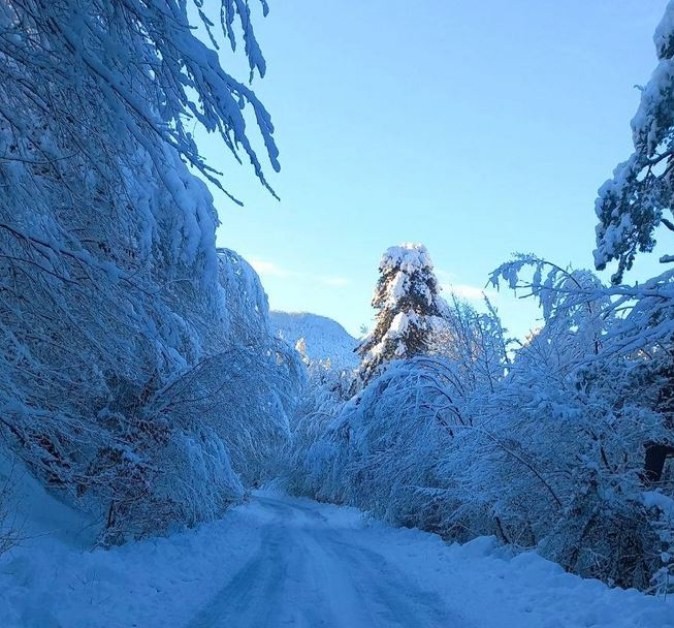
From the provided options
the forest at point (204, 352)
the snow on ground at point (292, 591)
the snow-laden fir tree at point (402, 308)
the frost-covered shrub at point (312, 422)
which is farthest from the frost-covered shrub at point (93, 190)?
the frost-covered shrub at point (312, 422)

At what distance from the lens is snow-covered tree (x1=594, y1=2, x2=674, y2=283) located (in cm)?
752

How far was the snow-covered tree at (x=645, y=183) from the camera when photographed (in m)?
7.52

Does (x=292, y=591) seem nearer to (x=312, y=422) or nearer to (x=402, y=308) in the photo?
(x=402, y=308)

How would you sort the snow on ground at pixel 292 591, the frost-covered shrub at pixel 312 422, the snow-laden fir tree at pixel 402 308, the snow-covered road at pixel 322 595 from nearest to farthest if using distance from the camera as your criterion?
the snow on ground at pixel 292 591 → the snow-covered road at pixel 322 595 → the snow-laden fir tree at pixel 402 308 → the frost-covered shrub at pixel 312 422

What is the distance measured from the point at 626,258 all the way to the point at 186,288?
6.80m

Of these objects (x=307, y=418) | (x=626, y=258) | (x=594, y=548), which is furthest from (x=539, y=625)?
(x=307, y=418)

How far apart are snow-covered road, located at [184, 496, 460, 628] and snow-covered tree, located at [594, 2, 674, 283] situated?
544 centimetres

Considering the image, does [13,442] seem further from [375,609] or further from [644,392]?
[644,392]

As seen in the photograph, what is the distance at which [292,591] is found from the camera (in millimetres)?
8766

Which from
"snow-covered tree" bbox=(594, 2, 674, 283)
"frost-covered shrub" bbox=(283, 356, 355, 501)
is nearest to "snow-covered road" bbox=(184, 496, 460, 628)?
"snow-covered tree" bbox=(594, 2, 674, 283)

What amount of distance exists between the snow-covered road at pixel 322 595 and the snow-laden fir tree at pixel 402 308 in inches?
520

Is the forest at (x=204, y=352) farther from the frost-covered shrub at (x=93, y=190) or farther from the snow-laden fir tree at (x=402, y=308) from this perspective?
the snow-laden fir tree at (x=402, y=308)

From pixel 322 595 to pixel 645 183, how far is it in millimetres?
7327

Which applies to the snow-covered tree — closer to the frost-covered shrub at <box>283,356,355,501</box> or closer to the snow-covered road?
the snow-covered road
